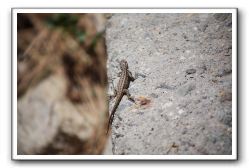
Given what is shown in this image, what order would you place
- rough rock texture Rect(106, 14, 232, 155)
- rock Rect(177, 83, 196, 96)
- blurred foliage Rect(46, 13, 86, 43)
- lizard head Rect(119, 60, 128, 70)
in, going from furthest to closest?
blurred foliage Rect(46, 13, 86, 43), lizard head Rect(119, 60, 128, 70), rock Rect(177, 83, 196, 96), rough rock texture Rect(106, 14, 232, 155)

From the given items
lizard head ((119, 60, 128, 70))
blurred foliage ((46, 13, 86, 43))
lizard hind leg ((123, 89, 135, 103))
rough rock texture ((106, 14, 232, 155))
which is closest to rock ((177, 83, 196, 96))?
rough rock texture ((106, 14, 232, 155))

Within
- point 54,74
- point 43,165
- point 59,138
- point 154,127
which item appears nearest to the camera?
point 154,127

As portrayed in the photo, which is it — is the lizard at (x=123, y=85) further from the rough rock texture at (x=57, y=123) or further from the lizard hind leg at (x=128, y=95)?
the rough rock texture at (x=57, y=123)

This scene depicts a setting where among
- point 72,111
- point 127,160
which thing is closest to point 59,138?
point 72,111

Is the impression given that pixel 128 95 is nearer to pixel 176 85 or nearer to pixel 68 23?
pixel 176 85

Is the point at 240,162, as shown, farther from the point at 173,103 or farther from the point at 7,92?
the point at 7,92

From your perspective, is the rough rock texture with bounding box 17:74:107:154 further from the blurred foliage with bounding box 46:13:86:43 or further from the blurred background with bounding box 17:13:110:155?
the blurred foliage with bounding box 46:13:86:43
